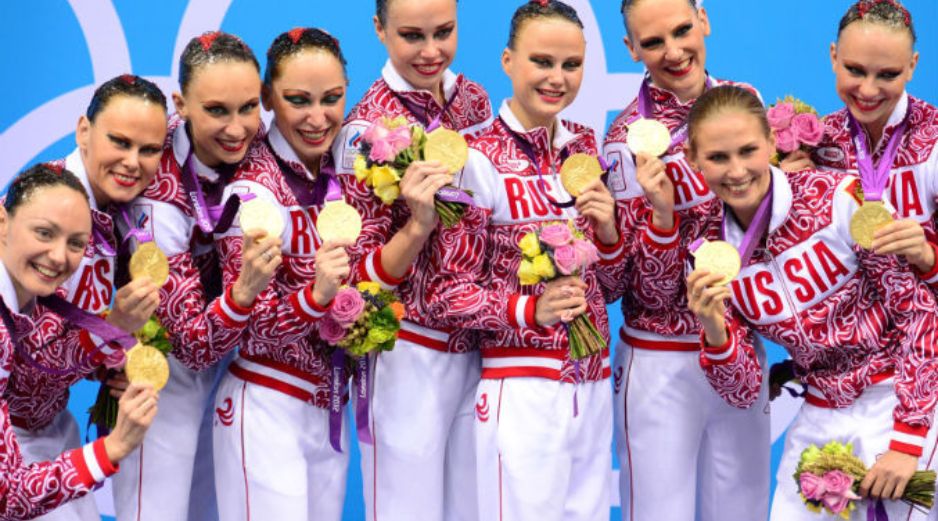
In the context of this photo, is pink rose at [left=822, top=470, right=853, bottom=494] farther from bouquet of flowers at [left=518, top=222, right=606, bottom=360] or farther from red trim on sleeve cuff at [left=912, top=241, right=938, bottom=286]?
bouquet of flowers at [left=518, top=222, right=606, bottom=360]

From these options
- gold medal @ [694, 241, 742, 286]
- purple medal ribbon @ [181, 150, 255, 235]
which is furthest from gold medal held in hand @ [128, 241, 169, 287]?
gold medal @ [694, 241, 742, 286]

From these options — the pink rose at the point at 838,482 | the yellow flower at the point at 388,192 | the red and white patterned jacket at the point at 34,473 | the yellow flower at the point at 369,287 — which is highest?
the yellow flower at the point at 388,192

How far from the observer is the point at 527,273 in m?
4.58

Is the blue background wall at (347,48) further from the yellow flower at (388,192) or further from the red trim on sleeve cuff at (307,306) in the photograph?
the red trim on sleeve cuff at (307,306)

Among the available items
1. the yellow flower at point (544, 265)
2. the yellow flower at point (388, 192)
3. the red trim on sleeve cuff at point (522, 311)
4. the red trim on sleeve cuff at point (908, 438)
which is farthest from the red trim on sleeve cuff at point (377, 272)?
the red trim on sleeve cuff at point (908, 438)

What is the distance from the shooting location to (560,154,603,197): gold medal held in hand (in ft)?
15.5

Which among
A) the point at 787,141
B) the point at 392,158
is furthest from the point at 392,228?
the point at 787,141

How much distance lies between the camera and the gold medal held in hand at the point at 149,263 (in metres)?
4.46

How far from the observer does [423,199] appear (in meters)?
4.60

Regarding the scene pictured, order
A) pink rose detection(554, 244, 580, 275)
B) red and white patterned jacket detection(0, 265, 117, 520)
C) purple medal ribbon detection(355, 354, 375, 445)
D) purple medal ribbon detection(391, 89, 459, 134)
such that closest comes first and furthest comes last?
1. red and white patterned jacket detection(0, 265, 117, 520)
2. pink rose detection(554, 244, 580, 275)
3. purple medal ribbon detection(355, 354, 375, 445)
4. purple medal ribbon detection(391, 89, 459, 134)

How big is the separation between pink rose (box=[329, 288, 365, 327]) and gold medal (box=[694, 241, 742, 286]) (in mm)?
1029

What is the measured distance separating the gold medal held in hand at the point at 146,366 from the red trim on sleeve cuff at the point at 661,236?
160 centimetres

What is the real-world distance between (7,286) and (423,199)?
125 cm

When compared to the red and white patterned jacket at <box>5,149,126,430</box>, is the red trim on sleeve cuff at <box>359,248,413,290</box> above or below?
above
